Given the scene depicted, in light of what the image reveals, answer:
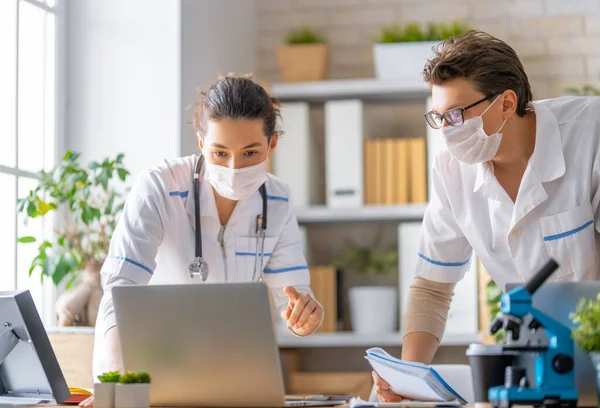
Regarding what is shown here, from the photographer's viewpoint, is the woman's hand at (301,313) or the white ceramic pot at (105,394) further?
the woman's hand at (301,313)

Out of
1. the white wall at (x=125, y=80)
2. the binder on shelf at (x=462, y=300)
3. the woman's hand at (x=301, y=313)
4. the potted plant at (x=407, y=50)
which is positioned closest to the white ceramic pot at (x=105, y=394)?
the woman's hand at (x=301, y=313)

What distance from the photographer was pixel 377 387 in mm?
1894

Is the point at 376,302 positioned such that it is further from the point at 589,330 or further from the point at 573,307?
the point at 589,330

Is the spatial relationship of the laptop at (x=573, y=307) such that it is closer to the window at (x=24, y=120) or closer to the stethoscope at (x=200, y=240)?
the stethoscope at (x=200, y=240)

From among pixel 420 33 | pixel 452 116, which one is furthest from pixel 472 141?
pixel 420 33

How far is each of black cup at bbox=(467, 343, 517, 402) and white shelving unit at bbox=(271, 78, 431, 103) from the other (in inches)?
94.5

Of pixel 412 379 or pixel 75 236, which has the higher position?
pixel 75 236

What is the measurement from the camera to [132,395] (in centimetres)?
167

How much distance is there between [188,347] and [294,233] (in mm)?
959

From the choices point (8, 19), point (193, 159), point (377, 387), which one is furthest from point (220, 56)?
point (377, 387)

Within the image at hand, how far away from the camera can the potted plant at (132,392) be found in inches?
65.6

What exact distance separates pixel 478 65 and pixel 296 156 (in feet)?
6.28

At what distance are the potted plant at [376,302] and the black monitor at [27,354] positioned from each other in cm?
215

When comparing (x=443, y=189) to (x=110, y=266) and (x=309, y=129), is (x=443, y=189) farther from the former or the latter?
(x=309, y=129)
